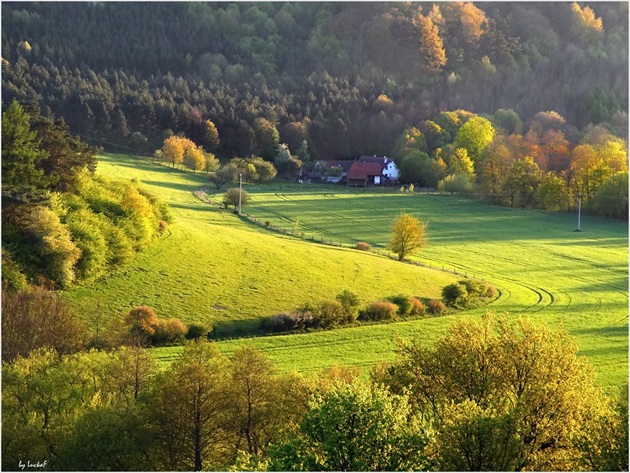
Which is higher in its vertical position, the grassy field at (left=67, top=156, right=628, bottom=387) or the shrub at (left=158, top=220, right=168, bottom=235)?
the shrub at (left=158, top=220, right=168, bottom=235)

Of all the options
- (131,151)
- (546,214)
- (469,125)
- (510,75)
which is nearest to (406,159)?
(469,125)

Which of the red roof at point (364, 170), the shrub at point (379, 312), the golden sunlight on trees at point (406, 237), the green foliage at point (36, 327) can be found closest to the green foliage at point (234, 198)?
the golden sunlight on trees at point (406, 237)

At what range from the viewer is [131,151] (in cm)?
12581

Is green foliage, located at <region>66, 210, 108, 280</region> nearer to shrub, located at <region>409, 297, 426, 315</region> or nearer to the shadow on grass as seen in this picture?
shrub, located at <region>409, 297, 426, 315</region>

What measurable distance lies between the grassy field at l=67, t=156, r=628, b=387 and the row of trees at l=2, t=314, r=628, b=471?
566 centimetres

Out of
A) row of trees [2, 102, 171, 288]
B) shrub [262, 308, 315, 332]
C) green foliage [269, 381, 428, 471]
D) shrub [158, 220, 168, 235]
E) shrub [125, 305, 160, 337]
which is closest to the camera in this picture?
green foliage [269, 381, 428, 471]

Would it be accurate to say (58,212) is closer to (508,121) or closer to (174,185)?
(174,185)

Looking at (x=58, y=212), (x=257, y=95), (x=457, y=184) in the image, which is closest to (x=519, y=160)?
(x=457, y=184)

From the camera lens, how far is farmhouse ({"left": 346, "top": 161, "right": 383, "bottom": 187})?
420 ft

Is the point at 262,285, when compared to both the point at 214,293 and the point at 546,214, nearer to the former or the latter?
the point at 214,293

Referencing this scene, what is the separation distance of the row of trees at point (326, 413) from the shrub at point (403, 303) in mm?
20205

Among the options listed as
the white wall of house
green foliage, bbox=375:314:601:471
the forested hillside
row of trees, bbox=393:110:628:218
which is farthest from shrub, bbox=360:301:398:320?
the forested hillside

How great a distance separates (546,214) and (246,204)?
41040 mm

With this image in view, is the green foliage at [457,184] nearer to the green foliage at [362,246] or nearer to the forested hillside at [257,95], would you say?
the forested hillside at [257,95]
